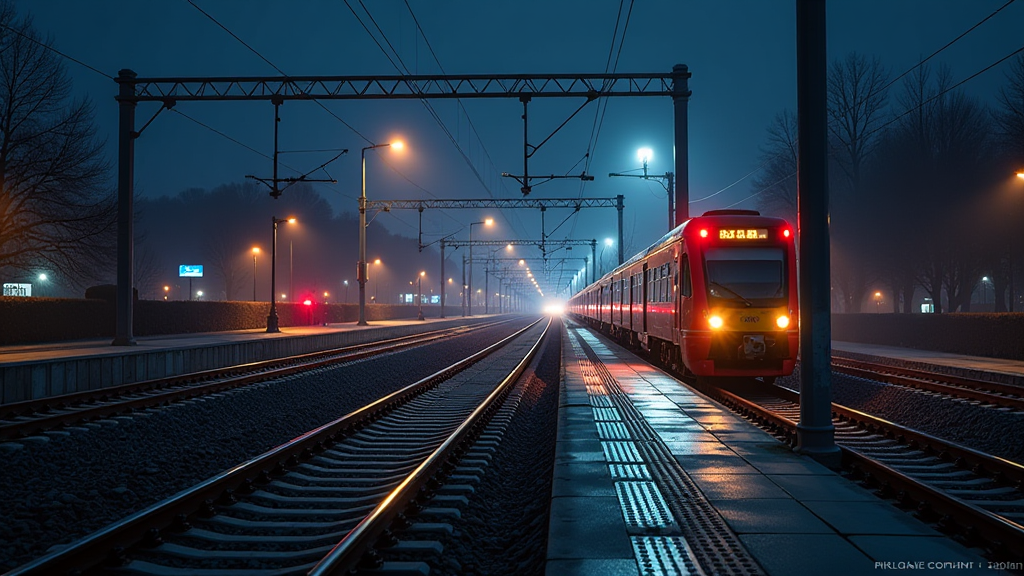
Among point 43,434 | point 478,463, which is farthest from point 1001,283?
point 43,434

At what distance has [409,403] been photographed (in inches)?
539

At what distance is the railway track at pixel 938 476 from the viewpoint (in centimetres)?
541

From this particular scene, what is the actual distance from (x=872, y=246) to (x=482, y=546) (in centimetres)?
4276

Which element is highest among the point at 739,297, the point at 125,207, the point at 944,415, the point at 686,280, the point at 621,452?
the point at 125,207

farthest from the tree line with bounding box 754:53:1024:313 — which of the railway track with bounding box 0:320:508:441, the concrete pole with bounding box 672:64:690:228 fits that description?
the railway track with bounding box 0:320:508:441

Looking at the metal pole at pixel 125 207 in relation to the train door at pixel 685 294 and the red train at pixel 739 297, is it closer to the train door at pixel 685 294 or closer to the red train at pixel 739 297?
the train door at pixel 685 294

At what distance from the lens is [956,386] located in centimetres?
1445

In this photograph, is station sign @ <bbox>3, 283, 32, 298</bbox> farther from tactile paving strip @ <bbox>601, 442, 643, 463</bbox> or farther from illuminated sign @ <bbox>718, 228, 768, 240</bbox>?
tactile paving strip @ <bbox>601, 442, 643, 463</bbox>

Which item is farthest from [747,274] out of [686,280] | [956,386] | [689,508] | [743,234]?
[689,508]

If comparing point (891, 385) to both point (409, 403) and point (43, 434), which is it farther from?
point (43, 434)

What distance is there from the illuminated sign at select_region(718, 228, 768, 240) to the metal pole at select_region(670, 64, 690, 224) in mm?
9475

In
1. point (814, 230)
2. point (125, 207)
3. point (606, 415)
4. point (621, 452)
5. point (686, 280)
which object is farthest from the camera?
point (125, 207)

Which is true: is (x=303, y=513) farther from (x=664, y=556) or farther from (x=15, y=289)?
(x=15, y=289)

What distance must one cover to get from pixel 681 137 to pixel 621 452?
1916cm
